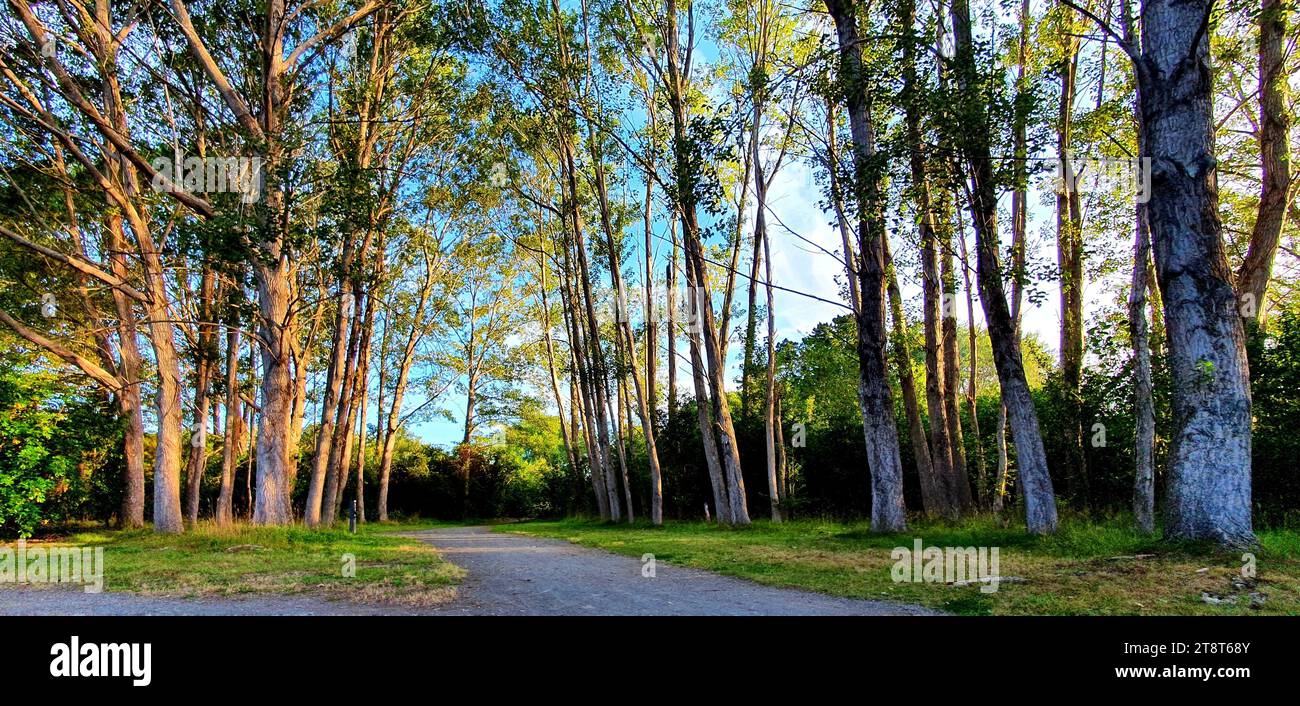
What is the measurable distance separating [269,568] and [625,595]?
16.2 feet

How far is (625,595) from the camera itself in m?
5.84

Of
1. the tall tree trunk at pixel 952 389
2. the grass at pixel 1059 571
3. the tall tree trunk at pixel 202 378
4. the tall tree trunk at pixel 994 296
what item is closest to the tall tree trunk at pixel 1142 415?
the grass at pixel 1059 571

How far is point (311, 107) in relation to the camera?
16906 millimetres

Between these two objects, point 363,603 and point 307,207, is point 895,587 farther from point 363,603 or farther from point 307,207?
point 307,207

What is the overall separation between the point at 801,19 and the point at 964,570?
53.0 ft

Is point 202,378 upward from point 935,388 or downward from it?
upward

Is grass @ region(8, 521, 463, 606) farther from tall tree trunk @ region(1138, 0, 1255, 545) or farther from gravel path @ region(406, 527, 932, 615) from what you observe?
tall tree trunk @ region(1138, 0, 1255, 545)

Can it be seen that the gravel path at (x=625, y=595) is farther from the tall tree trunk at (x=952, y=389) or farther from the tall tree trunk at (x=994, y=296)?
the tall tree trunk at (x=952, y=389)

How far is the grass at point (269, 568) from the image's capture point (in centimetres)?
586

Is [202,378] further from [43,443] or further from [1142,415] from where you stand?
[1142,415]

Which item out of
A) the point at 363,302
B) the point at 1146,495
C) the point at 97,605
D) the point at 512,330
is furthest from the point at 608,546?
the point at 512,330

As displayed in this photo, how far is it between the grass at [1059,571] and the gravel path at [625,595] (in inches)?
18.1

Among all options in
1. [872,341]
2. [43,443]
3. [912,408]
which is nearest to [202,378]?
[43,443]

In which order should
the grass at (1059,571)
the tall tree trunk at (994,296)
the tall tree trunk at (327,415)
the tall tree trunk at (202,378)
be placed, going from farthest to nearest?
the tall tree trunk at (202,378) → the tall tree trunk at (327,415) → the tall tree trunk at (994,296) → the grass at (1059,571)
